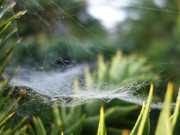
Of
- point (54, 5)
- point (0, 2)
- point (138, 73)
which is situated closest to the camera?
point (0, 2)

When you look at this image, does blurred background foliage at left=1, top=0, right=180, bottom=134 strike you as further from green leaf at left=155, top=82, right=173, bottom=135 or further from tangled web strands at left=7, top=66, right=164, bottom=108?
green leaf at left=155, top=82, right=173, bottom=135

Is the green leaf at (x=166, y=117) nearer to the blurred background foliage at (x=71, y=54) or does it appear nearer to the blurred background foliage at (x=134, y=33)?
the blurred background foliage at (x=71, y=54)

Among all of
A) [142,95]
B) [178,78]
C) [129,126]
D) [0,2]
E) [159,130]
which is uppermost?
[178,78]

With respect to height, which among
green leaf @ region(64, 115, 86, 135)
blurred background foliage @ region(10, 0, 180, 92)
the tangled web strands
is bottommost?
green leaf @ region(64, 115, 86, 135)

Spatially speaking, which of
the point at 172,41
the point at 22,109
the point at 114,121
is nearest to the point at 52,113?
the point at 22,109

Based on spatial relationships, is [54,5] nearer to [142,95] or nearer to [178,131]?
[142,95]

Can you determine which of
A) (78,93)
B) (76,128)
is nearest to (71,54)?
(78,93)

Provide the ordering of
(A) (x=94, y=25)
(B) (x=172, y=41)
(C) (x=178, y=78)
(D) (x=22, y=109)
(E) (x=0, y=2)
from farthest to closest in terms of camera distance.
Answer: (A) (x=94, y=25) < (B) (x=172, y=41) < (C) (x=178, y=78) < (D) (x=22, y=109) < (E) (x=0, y=2)

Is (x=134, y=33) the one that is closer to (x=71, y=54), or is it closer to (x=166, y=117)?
(x=71, y=54)

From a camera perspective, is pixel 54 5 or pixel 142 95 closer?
pixel 142 95

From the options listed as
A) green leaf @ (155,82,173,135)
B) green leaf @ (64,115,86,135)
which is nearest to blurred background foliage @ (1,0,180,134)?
green leaf @ (64,115,86,135)

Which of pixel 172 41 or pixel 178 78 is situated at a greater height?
pixel 172 41
